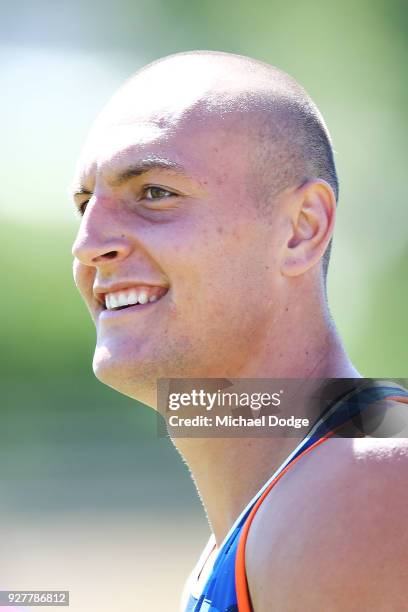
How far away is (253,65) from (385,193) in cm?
1192

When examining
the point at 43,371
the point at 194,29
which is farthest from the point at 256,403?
the point at 194,29

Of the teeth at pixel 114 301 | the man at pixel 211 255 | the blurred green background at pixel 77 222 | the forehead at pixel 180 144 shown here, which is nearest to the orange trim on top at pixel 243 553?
the man at pixel 211 255

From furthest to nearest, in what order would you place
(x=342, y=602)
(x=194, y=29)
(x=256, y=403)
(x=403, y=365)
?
1. (x=194, y=29)
2. (x=403, y=365)
3. (x=256, y=403)
4. (x=342, y=602)

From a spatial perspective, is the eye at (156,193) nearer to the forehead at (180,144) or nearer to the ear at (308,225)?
the forehead at (180,144)

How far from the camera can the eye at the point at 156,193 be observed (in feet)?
7.14

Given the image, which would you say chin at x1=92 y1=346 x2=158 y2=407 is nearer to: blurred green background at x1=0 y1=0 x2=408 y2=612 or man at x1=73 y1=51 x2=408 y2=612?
man at x1=73 y1=51 x2=408 y2=612

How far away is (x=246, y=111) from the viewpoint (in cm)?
229

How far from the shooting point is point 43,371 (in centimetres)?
1515

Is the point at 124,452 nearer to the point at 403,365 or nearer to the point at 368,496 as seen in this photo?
the point at 403,365

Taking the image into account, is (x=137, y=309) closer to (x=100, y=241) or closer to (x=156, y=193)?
(x=100, y=241)

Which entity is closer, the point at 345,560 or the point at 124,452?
the point at 345,560

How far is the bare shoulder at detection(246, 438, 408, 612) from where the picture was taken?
5.18 feet

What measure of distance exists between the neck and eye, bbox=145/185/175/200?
446 mm

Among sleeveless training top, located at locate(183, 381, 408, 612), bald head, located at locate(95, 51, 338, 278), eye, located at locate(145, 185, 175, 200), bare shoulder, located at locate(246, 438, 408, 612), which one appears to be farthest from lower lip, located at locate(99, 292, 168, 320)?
bare shoulder, located at locate(246, 438, 408, 612)
